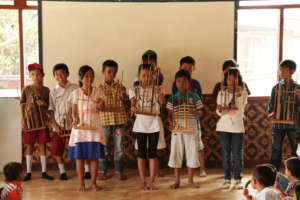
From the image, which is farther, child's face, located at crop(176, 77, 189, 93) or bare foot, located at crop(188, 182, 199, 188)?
bare foot, located at crop(188, 182, 199, 188)

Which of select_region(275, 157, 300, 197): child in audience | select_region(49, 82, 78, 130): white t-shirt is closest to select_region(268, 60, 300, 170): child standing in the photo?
select_region(275, 157, 300, 197): child in audience

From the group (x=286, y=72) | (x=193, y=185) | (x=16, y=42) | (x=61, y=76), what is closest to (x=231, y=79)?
(x=286, y=72)

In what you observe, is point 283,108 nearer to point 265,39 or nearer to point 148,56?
point 265,39

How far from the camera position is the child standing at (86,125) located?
14.7 ft

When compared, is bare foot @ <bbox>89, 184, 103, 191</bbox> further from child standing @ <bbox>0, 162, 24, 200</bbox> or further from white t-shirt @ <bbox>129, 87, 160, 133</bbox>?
child standing @ <bbox>0, 162, 24, 200</bbox>

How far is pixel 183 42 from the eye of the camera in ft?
18.1

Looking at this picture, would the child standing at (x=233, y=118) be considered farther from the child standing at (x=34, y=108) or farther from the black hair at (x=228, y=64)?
the child standing at (x=34, y=108)

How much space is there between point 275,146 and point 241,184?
0.65 metres

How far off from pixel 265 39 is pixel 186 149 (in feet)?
7.15

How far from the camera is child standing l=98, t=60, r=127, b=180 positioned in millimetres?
4926

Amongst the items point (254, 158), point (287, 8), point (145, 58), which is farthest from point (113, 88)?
point (287, 8)

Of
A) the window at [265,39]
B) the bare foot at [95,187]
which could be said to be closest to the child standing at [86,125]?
the bare foot at [95,187]

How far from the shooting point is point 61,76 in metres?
4.98

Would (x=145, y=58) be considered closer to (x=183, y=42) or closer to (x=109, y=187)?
(x=183, y=42)
